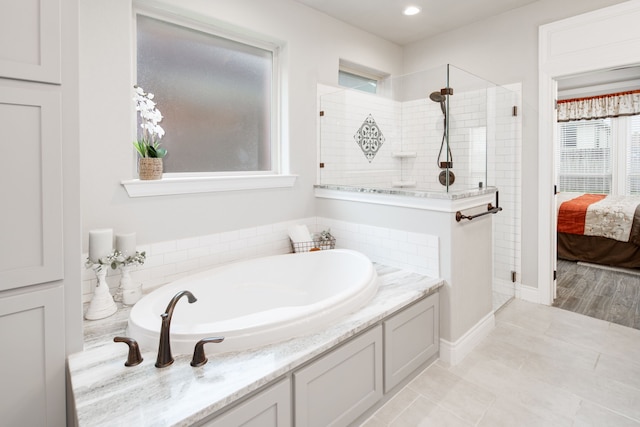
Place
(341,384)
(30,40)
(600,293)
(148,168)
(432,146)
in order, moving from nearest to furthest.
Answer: (30,40) → (341,384) → (148,168) → (432,146) → (600,293)

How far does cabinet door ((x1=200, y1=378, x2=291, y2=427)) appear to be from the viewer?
1.23 meters

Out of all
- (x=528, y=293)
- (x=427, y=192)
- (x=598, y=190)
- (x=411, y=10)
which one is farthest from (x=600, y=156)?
(x=427, y=192)

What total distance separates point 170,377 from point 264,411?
372 millimetres

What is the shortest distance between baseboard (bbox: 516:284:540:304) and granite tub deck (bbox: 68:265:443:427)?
2367mm

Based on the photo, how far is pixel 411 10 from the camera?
3260mm

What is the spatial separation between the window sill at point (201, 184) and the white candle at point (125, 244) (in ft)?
0.92

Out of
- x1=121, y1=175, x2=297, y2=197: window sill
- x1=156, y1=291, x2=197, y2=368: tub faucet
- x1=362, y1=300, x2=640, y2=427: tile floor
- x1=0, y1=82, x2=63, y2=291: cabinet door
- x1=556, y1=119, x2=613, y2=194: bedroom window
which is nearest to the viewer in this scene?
x1=0, y1=82, x2=63, y2=291: cabinet door

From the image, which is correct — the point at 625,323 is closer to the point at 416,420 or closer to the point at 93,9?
the point at 416,420

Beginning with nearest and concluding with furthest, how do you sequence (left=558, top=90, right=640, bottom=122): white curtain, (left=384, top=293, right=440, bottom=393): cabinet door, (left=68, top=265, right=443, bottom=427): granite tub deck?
(left=68, top=265, right=443, bottom=427): granite tub deck, (left=384, top=293, right=440, bottom=393): cabinet door, (left=558, top=90, right=640, bottom=122): white curtain

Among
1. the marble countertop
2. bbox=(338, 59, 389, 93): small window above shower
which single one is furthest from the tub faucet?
bbox=(338, 59, 389, 93): small window above shower

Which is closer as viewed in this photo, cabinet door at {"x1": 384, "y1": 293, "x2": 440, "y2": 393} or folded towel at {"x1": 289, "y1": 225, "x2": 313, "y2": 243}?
cabinet door at {"x1": 384, "y1": 293, "x2": 440, "y2": 393}

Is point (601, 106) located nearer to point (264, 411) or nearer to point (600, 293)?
point (600, 293)

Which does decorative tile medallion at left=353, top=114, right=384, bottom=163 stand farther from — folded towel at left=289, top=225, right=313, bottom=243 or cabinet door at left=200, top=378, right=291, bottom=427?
cabinet door at left=200, top=378, right=291, bottom=427

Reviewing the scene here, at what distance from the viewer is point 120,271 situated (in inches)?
85.0
